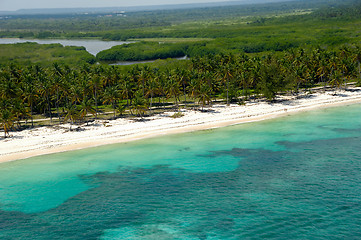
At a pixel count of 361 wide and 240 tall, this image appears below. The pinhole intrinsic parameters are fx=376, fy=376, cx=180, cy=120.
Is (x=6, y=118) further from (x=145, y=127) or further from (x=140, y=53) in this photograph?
(x=140, y=53)

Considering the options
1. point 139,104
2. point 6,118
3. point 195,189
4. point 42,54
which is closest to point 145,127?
point 139,104

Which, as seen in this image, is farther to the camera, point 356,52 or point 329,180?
point 356,52

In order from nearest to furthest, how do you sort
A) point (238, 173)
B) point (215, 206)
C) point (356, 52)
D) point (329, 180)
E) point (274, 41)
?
point (215, 206) < point (329, 180) < point (238, 173) < point (356, 52) < point (274, 41)

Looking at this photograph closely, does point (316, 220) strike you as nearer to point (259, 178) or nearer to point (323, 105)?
point (259, 178)

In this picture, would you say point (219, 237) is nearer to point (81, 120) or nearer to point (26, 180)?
point (26, 180)

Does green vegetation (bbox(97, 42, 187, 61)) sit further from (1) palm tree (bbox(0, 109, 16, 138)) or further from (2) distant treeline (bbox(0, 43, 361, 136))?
(1) palm tree (bbox(0, 109, 16, 138))

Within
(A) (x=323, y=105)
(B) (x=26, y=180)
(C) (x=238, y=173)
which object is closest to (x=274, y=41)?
(A) (x=323, y=105)

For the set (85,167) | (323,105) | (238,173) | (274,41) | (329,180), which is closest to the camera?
(329,180)

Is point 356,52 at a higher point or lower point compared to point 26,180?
higher
